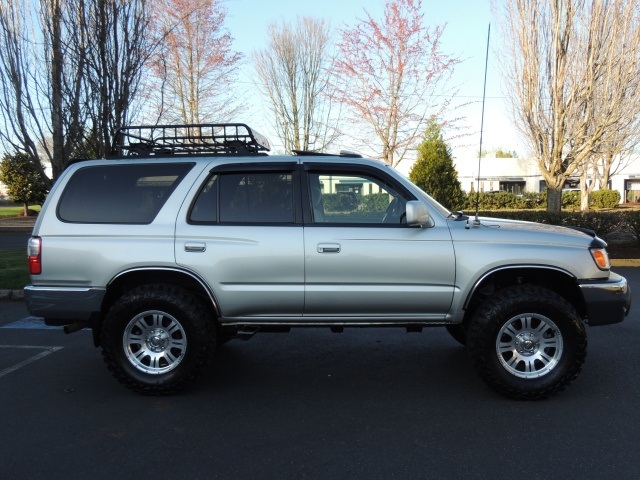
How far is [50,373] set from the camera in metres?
4.87

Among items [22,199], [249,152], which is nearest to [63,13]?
[249,152]

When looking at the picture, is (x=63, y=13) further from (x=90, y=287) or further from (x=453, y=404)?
(x=453, y=404)

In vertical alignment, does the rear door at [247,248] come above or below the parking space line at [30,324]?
above

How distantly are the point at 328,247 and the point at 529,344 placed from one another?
1.80 meters

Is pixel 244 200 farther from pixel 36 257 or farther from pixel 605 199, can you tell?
pixel 605 199

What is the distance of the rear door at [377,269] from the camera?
4184mm

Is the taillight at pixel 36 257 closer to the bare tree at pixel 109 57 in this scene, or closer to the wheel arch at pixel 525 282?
the wheel arch at pixel 525 282

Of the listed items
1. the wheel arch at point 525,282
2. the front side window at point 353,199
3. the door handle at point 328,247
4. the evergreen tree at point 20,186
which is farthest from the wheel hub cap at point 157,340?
the evergreen tree at point 20,186

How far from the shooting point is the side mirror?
4.04 m

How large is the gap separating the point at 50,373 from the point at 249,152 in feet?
9.06

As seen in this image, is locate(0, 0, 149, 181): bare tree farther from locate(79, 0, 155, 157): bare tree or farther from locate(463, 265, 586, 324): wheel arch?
locate(463, 265, 586, 324): wheel arch

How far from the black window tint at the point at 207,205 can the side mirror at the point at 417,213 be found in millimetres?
1587

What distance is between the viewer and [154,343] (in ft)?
14.3

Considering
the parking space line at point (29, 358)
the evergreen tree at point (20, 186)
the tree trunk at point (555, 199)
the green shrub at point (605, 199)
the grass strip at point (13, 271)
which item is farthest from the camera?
the green shrub at point (605, 199)
